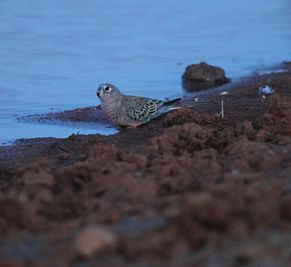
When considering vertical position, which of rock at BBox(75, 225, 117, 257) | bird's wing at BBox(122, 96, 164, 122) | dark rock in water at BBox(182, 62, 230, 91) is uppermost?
dark rock in water at BBox(182, 62, 230, 91)

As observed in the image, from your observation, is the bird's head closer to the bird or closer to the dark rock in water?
the bird

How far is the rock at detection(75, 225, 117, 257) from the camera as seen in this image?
13.5ft

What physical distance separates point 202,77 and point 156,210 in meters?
10.1

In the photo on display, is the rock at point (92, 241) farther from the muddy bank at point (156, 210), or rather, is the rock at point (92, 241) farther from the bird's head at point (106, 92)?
the bird's head at point (106, 92)

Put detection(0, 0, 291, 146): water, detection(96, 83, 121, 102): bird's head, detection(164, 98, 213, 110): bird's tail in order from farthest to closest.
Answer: detection(0, 0, 291, 146): water, detection(164, 98, 213, 110): bird's tail, detection(96, 83, 121, 102): bird's head

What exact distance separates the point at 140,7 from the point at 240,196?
55.3ft

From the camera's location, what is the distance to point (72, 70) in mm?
15227

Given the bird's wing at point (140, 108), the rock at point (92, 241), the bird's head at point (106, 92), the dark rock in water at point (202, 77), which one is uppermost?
the dark rock in water at point (202, 77)

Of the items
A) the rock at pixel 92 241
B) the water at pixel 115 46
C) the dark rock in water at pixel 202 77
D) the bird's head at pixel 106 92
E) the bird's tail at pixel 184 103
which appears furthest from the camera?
the dark rock in water at pixel 202 77

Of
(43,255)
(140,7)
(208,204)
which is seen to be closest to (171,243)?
(208,204)

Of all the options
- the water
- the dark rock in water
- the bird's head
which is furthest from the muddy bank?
the dark rock in water

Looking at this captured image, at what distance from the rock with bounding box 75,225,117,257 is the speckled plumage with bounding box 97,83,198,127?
22.7ft

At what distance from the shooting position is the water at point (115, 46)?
13703 millimetres

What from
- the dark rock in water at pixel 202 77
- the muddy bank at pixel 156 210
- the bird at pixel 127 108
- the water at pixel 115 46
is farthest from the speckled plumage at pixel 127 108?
the muddy bank at pixel 156 210
